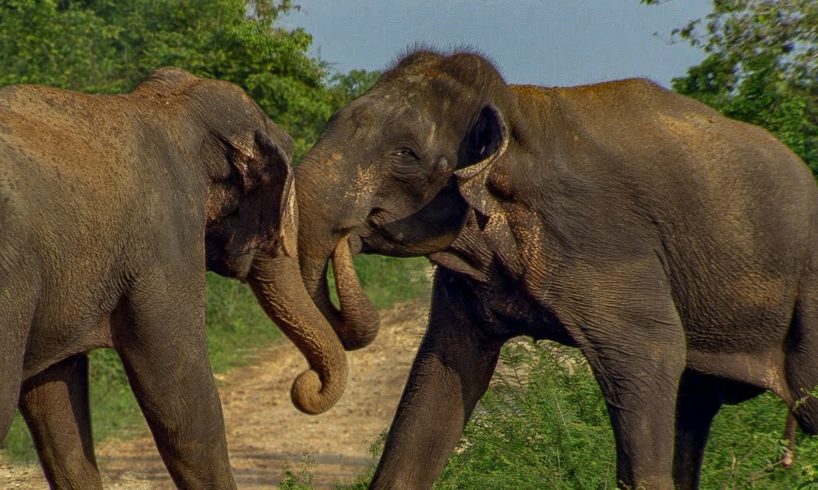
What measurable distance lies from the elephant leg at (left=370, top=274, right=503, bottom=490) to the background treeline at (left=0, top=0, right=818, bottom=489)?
462mm

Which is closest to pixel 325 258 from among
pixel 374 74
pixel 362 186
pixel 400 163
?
pixel 362 186

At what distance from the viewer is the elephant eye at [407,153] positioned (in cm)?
678

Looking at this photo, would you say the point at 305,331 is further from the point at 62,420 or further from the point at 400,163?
the point at 62,420

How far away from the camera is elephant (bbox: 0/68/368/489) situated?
5.72 metres

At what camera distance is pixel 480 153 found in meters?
6.74

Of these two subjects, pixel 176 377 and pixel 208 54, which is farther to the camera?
pixel 208 54

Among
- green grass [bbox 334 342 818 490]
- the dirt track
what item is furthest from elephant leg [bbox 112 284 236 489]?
the dirt track

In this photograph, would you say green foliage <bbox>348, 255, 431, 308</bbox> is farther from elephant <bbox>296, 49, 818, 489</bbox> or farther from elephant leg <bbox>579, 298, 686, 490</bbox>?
elephant leg <bbox>579, 298, 686, 490</bbox>

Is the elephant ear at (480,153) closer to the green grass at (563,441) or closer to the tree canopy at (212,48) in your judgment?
the green grass at (563,441)

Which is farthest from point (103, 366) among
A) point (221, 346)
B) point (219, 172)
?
point (219, 172)

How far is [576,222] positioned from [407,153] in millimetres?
661

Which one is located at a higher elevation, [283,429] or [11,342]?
[11,342]

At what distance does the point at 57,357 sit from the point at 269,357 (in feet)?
29.3

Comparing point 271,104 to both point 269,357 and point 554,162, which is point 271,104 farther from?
point 554,162
